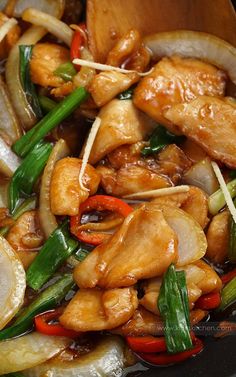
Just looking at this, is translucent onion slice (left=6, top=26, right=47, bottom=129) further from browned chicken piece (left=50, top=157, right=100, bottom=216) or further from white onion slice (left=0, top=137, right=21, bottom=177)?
browned chicken piece (left=50, top=157, right=100, bottom=216)

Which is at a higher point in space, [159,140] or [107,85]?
[107,85]

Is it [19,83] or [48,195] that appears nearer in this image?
[48,195]

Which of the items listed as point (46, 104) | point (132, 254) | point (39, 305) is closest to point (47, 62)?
point (46, 104)

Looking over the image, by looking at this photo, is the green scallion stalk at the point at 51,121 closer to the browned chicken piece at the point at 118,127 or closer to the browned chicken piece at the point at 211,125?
the browned chicken piece at the point at 118,127

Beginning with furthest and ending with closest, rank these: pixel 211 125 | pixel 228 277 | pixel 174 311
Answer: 1. pixel 211 125
2. pixel 228 277
3. pixel 174 311

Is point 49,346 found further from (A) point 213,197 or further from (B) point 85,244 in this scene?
(A) point 213,197

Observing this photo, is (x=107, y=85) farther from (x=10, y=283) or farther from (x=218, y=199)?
(x=10, y=283)
